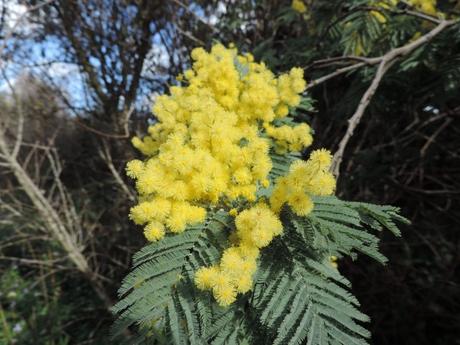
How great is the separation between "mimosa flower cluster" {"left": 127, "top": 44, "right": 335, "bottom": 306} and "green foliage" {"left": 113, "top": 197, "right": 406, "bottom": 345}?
67 millimetres

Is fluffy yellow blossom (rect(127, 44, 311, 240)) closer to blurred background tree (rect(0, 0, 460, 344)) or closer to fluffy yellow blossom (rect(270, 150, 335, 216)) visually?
fluffy yellow blossom (rect(270, 150, 335, 216))

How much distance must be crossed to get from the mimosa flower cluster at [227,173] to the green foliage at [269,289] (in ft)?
0.22

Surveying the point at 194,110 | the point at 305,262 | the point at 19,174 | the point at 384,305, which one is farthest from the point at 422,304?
the point at 19,174

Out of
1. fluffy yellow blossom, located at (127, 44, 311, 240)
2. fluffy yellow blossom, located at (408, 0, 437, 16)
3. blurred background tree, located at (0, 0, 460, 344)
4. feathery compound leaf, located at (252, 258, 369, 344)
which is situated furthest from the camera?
blurred background tree, located at (0, 0, 460, 344)

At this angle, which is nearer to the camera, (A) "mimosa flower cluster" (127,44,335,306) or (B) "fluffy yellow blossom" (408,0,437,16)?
(A) "mimosa flower cluster" (127,44,335,306)

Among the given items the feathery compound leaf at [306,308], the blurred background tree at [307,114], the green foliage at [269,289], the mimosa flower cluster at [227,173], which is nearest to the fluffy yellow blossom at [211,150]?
the mimosa flower cluster at [227,173]

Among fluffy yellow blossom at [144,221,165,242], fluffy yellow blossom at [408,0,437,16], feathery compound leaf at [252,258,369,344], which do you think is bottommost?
feathery compound leaf at [252,258,369,344]

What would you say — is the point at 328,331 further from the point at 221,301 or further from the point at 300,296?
the point at 221,301

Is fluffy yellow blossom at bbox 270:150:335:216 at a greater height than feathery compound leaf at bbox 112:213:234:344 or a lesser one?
greater

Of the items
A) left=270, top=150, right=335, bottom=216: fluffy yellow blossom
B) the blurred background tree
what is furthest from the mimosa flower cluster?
the blurred background tree

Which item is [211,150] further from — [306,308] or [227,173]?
[306,308]

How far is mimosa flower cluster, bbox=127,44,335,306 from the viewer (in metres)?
1.03

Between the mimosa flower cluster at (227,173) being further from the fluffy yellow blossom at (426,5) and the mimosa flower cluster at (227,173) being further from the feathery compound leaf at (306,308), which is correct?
the fluffy yellow blossom at (426,5)

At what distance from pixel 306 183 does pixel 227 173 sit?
0.31m
